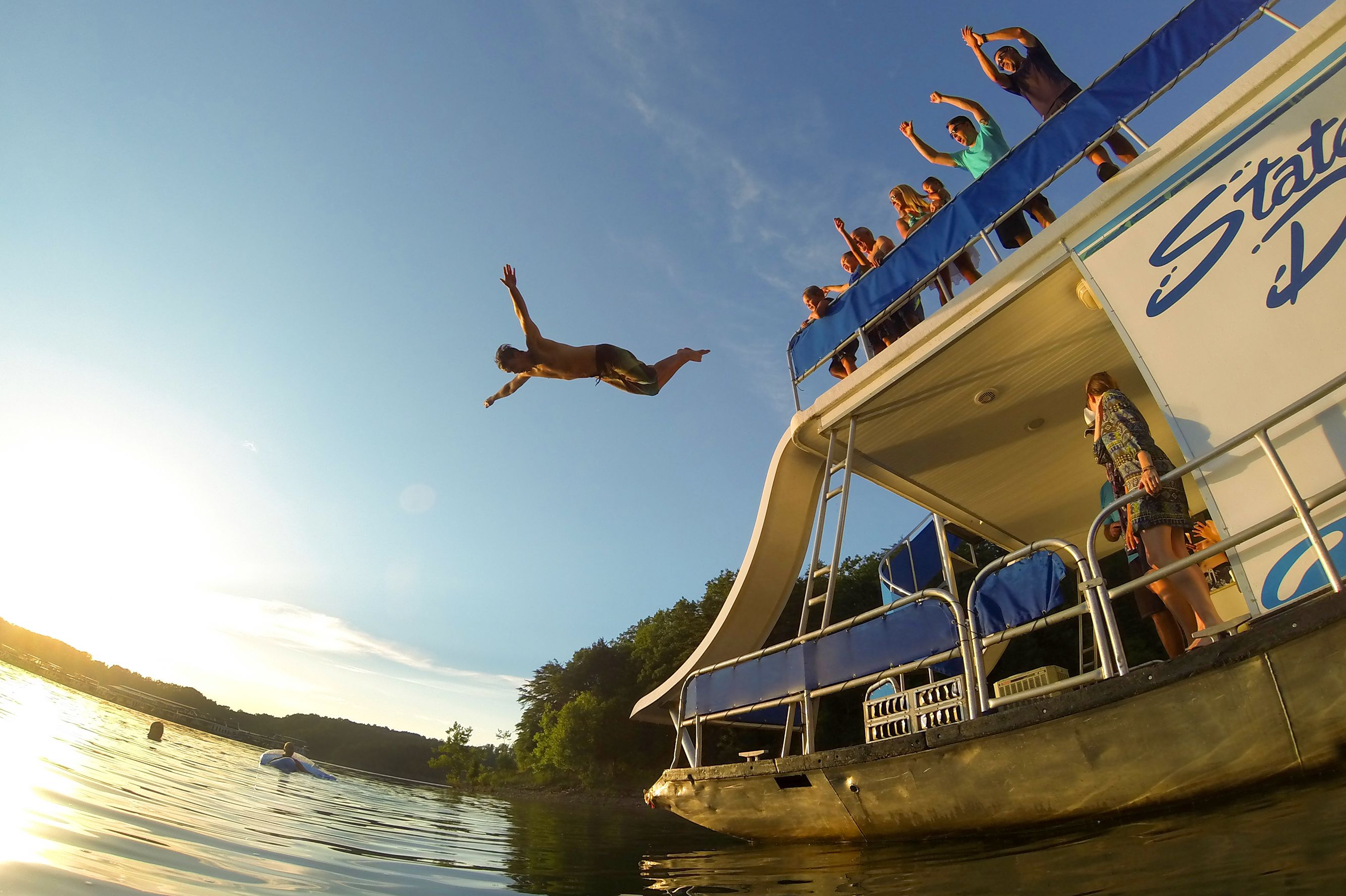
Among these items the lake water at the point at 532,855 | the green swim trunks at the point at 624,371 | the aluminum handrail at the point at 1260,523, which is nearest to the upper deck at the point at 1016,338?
the aluminum handrail at the point at 1260,523

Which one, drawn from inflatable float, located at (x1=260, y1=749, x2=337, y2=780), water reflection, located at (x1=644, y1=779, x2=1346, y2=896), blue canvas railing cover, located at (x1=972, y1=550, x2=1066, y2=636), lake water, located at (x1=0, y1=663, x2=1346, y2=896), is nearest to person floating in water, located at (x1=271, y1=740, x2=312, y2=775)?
inflatable float, located at (x1=260, y1=749, x2=337, y2=780)

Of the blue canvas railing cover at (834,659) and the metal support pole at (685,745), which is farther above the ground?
the blue canvas railing cover at (834,659)

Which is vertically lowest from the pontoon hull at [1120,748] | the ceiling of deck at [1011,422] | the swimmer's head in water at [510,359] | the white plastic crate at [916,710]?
the pontoon hull at [1120,748]

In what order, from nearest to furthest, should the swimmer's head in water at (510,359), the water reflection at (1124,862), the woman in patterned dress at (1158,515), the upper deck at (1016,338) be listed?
the water reflection at (1124,862) < the woman in patterned dress at (1158,515) < the upper deck at (1016,338) < the swimmer's head in water at (510,359)

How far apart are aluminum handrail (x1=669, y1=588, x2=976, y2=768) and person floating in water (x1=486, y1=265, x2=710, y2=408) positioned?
3.08 m

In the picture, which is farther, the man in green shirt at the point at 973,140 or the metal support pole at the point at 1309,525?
the man in green shirt at the point at 973,140

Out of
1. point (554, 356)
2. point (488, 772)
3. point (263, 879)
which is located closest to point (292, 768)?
point (554, 356)

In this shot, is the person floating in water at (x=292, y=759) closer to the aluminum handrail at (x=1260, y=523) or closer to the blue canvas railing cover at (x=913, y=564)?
the blue canvas railing cover at (x=913, y=564)

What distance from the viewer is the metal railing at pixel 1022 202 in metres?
4.39

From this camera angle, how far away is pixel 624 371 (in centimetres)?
666

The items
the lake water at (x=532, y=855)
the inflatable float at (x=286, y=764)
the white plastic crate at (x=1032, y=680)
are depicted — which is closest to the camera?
the lake water at (x=532, y=855)

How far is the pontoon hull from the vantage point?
244 centimetres

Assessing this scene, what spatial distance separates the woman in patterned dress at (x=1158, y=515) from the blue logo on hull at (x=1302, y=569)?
0.34 meters

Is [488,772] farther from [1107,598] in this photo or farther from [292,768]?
[1107,598]
